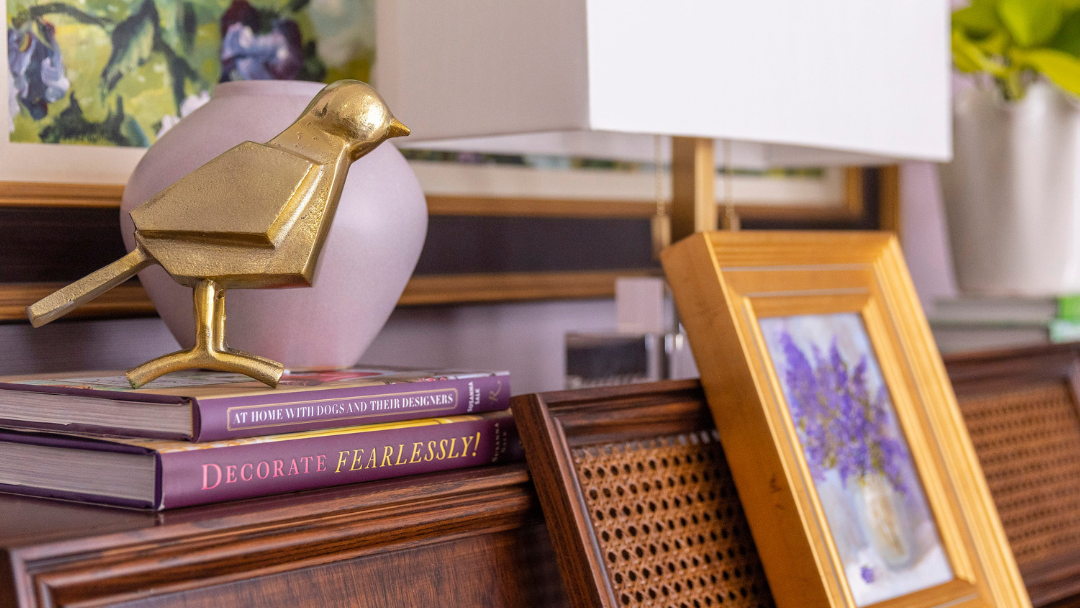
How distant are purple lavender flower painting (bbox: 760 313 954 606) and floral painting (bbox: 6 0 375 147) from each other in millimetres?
460

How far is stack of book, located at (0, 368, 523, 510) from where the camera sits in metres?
0.45

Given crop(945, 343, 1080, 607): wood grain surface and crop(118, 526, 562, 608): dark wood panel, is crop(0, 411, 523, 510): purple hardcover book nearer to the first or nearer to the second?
crop(118, 526, 562, 608): dark wood panel

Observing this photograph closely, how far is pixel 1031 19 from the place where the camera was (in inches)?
47.5

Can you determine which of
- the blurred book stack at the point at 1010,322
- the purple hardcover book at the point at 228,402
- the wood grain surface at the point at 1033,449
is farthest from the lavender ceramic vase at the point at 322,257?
the blurred book stack at the point at 1010,322

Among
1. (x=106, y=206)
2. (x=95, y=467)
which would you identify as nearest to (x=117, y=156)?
(x=106, y=206)

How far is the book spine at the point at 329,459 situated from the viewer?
Result: 1.47 ft

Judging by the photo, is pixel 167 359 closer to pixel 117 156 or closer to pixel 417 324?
pixel 117 156

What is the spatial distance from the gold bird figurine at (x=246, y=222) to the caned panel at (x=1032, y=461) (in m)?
0.61

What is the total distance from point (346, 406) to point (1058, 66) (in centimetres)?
103

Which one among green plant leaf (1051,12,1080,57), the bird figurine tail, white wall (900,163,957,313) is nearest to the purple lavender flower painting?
the bird figurine tail

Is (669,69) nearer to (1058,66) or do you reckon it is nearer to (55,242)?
(55,242)

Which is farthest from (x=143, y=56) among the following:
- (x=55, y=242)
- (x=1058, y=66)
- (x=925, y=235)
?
(x=925, y=235)

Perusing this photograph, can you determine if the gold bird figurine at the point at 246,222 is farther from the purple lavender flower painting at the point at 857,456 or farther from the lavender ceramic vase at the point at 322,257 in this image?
the purple lavender flower painting at the point at 857,456

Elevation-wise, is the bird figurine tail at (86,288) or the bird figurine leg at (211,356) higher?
the bird figurine tail at (86,288)
